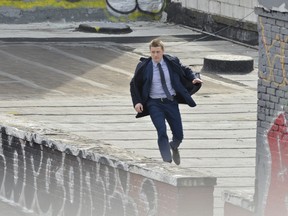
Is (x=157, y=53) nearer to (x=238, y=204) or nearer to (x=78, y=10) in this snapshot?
(x=238, y=204)

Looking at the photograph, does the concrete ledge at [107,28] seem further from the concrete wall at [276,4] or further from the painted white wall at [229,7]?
the concrete wall at [276,4]

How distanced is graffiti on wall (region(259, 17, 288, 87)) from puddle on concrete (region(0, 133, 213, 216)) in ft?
4.03

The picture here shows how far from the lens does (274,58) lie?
39.5 feet

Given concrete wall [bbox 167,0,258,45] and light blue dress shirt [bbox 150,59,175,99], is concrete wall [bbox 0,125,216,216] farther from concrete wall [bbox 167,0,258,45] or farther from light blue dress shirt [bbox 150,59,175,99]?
concrete wall [bbox 167,0,258,45]

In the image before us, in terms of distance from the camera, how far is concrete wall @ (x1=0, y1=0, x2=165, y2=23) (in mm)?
30906

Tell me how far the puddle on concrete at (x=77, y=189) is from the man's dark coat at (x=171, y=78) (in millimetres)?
1498

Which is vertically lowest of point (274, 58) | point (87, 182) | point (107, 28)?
point (107, 28)

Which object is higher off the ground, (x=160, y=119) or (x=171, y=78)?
(x=171, y=78)

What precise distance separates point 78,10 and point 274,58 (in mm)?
19718

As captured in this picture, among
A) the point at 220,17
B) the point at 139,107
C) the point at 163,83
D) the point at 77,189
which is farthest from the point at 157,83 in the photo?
the point at 220,17

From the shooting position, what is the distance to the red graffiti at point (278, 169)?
11914 mm

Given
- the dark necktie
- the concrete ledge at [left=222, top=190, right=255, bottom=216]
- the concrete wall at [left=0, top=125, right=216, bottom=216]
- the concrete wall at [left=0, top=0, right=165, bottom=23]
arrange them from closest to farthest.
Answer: the concrete wall at [left=0, top=125, right=216, bottom=216]
the concrete ledge at [left=222, top=190, right=255, bottom=216]
the dark necktie
the concrete wall at [left=0, top=0, right=165, bottom=23]

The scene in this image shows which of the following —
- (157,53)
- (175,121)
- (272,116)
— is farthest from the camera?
(175,121)

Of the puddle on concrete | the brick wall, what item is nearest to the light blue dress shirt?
the puddle on concrete
